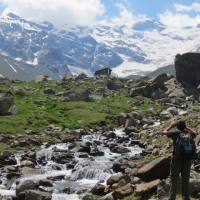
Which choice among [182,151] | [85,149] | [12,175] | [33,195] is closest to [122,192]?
[33,195]

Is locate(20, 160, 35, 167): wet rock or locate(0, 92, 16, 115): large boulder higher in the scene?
locate(0, 92, 16, 115): large boulder

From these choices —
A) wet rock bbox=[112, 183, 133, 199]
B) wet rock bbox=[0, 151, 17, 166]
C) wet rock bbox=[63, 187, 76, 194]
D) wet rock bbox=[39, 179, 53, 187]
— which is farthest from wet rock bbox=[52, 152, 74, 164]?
wet rock bbox=[112, 183, 133, 199]

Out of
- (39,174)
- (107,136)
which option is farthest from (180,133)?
(107,136)

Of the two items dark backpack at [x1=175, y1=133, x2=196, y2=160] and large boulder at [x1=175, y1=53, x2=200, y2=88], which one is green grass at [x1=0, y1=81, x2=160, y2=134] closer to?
large boulder at [x1=175, y1=53, x2=200, y2=88]

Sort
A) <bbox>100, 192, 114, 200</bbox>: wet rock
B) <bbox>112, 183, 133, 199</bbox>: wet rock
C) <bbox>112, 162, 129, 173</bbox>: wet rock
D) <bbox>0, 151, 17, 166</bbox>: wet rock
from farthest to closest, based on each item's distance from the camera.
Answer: <bbox>0, 151, 17, 166</bbox>: wet rock < <bbox>112, 162, 129, 173</bbox>: wet rock < <bbox>100, 192, 114, 200</bbox>: wet rock < <bbox>112, 183, 133, 199</bbox>: wet rock

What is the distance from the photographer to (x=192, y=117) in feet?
220

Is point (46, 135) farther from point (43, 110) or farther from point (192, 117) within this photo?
point (43, 110)

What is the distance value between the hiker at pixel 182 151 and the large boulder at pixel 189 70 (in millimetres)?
126433

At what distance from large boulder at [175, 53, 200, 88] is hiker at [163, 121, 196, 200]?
126433 millimetres

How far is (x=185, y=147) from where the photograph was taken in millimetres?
24906

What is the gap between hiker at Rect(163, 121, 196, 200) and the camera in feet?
81.9

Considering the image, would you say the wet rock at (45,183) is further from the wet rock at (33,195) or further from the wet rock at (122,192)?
the wet rock at (122,192)

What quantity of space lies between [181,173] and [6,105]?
5812 cm

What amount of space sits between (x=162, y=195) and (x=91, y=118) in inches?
2411
